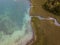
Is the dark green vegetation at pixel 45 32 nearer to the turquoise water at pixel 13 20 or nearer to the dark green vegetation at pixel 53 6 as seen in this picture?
the turquoise water at pixel 13 20

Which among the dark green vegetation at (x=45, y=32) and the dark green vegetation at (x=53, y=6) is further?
the dark green vegetation at (x=53, y=6)

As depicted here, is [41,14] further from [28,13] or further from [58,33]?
[58,33]

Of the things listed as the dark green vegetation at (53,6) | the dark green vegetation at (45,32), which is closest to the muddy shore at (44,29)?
the dark green vegetation at (45,32)

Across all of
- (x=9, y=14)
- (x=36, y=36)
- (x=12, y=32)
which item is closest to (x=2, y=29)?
(x=12, y=32)

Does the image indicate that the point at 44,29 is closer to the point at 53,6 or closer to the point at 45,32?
the point at 45,32

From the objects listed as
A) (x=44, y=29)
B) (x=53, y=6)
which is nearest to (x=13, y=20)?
(x=44, y=29)

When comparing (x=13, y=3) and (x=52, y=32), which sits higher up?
(x=13, y=3)

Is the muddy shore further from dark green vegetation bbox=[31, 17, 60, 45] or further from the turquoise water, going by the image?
the turquoise water

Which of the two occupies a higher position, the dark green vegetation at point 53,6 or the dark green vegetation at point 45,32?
the dark green vegetation at point 53,6
